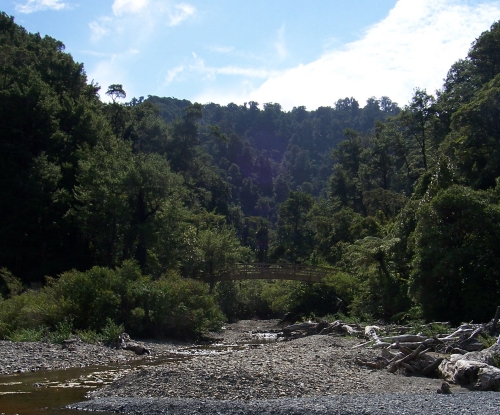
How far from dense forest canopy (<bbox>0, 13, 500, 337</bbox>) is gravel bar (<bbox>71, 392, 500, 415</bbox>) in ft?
40.0

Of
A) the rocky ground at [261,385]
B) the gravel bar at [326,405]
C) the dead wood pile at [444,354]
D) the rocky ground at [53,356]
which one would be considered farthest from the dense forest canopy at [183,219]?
the gravel bar at [326,405]

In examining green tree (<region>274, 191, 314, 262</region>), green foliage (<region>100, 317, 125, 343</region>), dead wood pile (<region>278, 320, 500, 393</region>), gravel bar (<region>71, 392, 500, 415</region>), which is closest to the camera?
gravel bar (<region>71, 392, 500, 415</region>)

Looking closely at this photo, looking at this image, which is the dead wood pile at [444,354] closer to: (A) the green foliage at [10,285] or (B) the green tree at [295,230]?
(A) the green foliage at [10,285]

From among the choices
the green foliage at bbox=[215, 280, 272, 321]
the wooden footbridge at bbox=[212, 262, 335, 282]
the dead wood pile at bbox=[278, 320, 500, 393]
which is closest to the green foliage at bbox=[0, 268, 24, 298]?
the wooden footbridge at bbox=[212, 262, 335, 282]

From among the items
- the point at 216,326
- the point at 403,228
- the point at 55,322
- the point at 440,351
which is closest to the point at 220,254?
the point at 216,326

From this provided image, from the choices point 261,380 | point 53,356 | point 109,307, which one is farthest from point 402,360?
point 109,307

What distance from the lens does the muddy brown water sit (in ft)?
37.7

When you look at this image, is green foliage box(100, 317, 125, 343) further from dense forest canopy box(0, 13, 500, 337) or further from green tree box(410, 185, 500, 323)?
green tree box(410, 185, 500, 323)

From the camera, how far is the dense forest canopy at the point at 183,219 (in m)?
24.2

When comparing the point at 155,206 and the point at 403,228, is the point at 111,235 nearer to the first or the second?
the point at 155,206

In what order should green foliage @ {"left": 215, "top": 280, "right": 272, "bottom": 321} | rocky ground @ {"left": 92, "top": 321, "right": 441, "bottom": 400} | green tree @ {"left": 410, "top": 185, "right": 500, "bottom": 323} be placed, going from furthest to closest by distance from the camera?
1. green foliage @ {"left": 215, "top": 280, "right": 272, "bottom": 321}
2. green tree @ {"left": 410, "top": 185, "right": 500, "bottom": 323}
3. rocky ground @ {"left": 92, "top": 321, "right": 441, "bottom": 400}

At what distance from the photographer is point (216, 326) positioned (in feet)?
102

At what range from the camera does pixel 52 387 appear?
13.7 meters

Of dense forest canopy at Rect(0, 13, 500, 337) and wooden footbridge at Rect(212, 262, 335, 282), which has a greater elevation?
dense forest canopy at Rect(0, 13, 500, 337)
